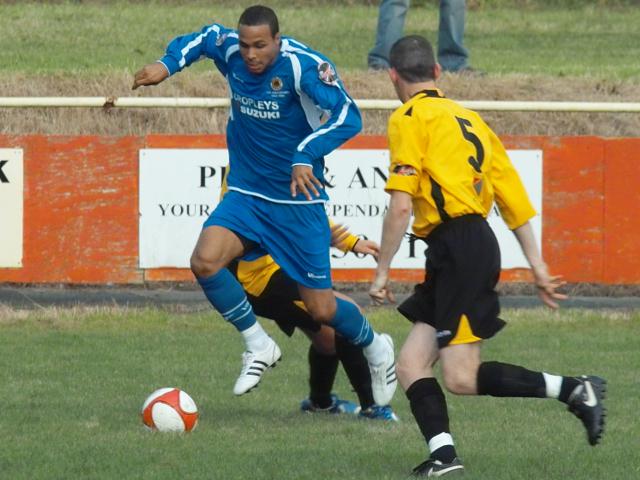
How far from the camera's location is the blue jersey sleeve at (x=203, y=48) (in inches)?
328

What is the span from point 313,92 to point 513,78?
829 cm

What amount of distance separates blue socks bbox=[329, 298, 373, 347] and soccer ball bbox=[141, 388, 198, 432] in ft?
2.94

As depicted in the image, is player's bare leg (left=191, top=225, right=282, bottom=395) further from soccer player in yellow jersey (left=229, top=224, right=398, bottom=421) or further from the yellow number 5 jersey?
the yellow number 5 jersey

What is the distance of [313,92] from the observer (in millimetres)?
8055

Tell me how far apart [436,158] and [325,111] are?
1.60 m

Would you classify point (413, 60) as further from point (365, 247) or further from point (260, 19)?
point (365, 247)

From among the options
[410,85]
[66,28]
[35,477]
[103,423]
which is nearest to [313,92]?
[410,85]

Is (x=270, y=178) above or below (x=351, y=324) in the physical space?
above

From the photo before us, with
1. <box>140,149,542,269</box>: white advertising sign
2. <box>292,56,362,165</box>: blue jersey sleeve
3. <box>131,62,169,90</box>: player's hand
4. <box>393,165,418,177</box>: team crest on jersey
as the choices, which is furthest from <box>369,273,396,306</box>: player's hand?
<box>140,149,542,269</box>: white advertising sign

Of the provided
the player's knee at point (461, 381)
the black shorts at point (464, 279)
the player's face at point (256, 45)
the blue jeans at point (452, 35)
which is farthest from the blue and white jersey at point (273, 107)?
the blue jeans at point (452, 35)

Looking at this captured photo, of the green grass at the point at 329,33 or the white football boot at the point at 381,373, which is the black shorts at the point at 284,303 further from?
the green grass at the point at 329,33

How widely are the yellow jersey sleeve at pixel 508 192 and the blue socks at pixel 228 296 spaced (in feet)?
5.95

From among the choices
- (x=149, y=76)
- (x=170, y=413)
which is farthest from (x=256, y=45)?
(x=170, y=413)

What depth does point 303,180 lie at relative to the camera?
25.4 feet
